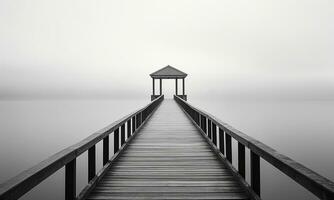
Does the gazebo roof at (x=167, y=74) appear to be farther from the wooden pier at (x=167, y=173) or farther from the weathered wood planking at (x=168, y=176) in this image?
the wooden pier at (x=167, y=173)

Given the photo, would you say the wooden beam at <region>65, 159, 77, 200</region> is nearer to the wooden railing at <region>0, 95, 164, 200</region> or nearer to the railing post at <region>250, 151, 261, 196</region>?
the wooden railing at <region>0, 95, 164, 200</region>

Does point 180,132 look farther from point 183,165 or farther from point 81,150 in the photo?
point 81,150

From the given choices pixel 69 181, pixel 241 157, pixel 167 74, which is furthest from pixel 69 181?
pixel 167 74

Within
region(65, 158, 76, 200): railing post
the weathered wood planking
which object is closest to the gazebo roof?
the weathered wood planking

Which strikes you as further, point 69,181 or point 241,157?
point 241,157

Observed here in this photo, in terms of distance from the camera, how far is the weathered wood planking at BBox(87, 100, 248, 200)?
3723 mm

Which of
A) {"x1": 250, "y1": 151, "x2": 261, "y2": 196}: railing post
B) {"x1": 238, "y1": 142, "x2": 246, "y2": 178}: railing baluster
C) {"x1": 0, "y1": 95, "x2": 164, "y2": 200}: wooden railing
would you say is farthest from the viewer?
{"x1": 238, "y1": 142, "x2": 246, "y2": 178}: railing baluster

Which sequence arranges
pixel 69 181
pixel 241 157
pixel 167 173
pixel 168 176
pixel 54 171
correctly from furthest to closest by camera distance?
pixel 167 173 < pixel 168 176 < pixel 241 157 < pixel 69 181 < pixel 54 171

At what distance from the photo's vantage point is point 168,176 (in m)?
4.57

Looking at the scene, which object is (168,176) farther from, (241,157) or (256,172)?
(256,172)

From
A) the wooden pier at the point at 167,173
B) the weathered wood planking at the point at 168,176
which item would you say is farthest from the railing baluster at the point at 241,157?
the weathered wood planking at the point at 168,176

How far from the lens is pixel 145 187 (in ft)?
13.1

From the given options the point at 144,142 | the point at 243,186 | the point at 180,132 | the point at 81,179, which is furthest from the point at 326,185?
the point at 81,179

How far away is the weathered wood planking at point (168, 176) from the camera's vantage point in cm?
372
